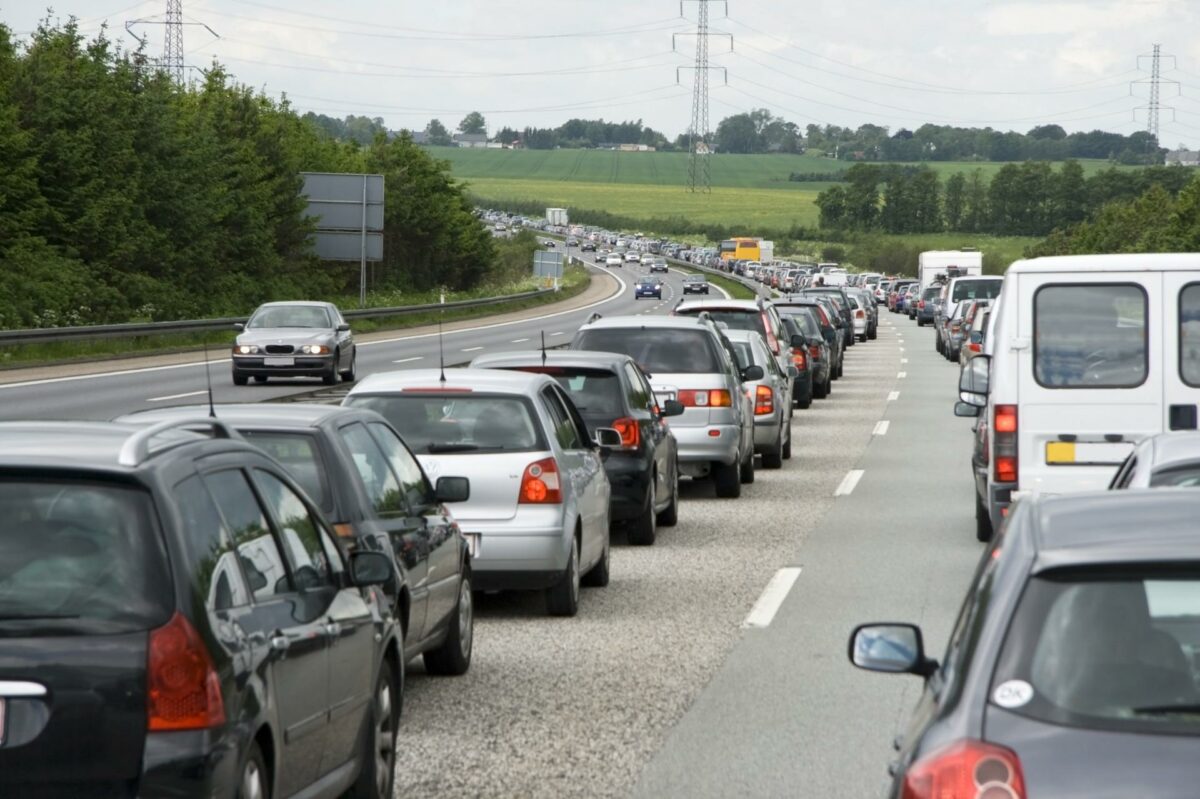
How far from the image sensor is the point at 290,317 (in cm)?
3862

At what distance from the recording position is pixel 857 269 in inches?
6969

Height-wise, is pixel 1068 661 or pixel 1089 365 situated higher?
pixel 1089 365

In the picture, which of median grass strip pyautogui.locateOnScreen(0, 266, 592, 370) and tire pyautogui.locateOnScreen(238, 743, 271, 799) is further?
median grass strip pyautogui.locateOnScreen(0, 266, 592, 370)

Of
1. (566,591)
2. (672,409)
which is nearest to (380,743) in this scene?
(566,591)

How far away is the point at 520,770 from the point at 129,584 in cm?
310

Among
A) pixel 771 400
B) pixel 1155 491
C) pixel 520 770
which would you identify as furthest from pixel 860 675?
pixel 771 400

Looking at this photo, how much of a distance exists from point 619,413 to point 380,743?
8147 millimetres

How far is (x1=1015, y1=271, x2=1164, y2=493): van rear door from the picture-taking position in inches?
500

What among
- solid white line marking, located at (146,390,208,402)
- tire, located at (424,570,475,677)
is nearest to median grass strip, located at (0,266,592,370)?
solid white line marking, located at (146,390,208,402)

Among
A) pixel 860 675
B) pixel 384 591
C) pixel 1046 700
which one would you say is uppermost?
pixel 1046 700

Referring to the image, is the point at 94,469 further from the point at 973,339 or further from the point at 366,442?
the point at 973,339

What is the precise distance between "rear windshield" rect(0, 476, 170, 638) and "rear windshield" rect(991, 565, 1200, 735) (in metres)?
2.13

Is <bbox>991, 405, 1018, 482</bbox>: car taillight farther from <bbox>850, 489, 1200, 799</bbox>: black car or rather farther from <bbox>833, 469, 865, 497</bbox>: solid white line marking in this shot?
<bbox>850, 489, 1200, 799</bbox>: black car

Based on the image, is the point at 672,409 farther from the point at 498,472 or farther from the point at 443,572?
the point at 443,572
